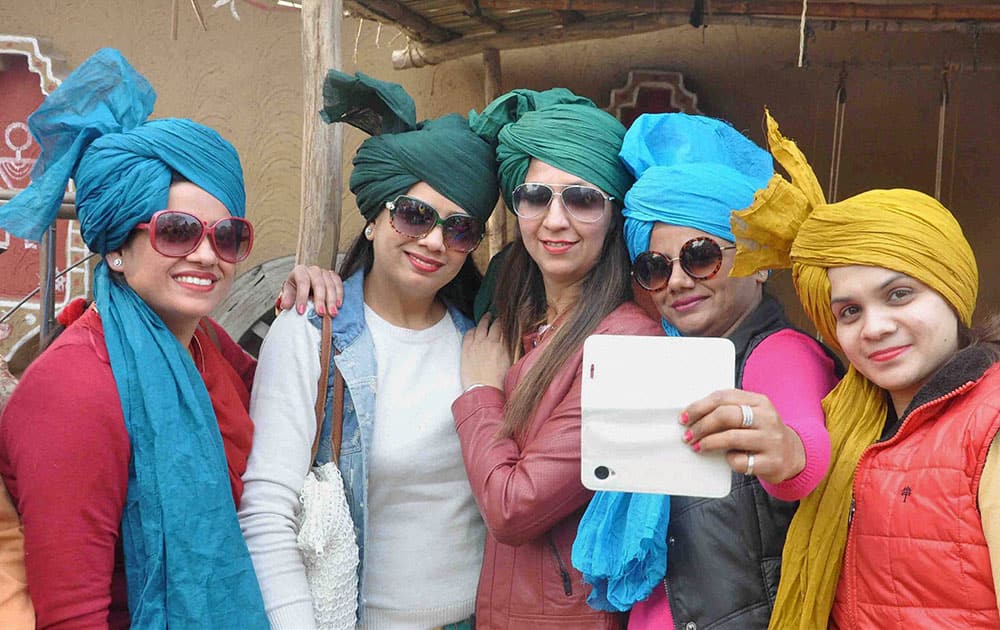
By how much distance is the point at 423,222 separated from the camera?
7.42 feet

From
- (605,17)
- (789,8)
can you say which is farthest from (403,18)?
(789,8)

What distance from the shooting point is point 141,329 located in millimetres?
1951

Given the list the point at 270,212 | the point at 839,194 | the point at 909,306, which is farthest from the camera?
the point at 270,212

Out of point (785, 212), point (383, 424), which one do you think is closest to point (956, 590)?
point (785, 212)

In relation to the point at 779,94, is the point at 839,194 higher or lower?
lower

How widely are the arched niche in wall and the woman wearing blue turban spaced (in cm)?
249

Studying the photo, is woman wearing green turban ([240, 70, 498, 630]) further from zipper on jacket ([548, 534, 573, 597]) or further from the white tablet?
the white tablet

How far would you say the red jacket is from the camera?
2.00 m

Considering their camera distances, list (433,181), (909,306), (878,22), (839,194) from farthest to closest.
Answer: (839,194) < (878,22) < (433,181) < (909,306)

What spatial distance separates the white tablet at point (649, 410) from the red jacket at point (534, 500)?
265 millimetres

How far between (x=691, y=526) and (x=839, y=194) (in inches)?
124

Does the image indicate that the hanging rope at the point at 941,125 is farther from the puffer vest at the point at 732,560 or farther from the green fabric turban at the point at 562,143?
the puffer vest at the point at 732,560

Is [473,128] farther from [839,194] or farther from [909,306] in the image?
[839,194]

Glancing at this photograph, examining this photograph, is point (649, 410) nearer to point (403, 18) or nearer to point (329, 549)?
point (329, 549)
